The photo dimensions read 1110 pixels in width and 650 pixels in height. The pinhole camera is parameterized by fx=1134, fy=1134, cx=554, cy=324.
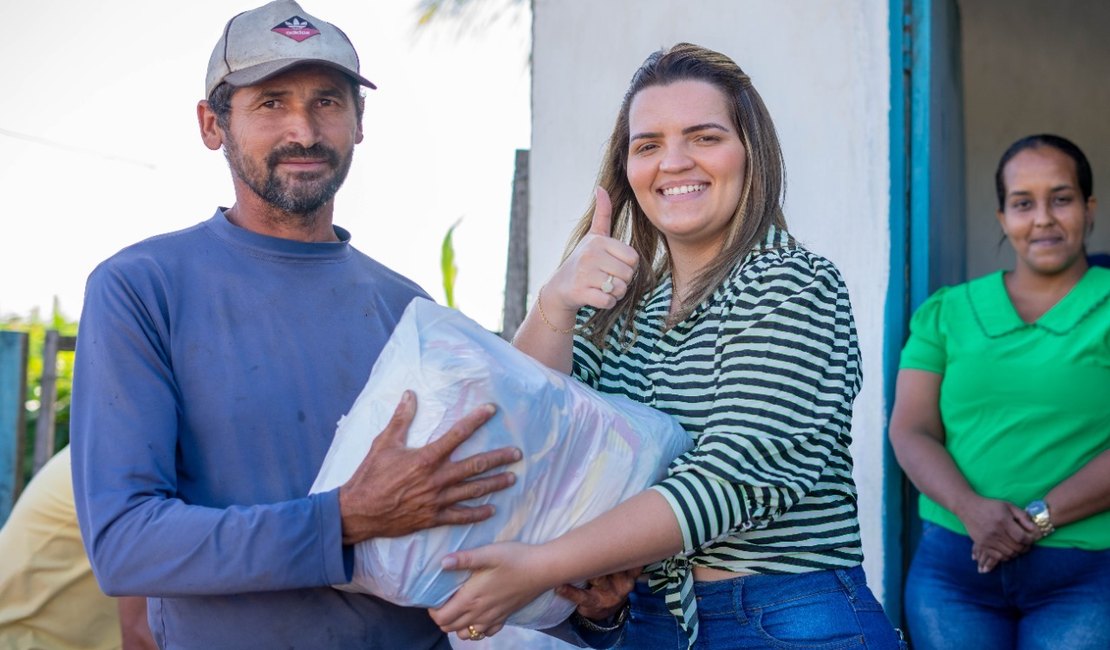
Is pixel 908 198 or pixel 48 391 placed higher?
pixel 908 198

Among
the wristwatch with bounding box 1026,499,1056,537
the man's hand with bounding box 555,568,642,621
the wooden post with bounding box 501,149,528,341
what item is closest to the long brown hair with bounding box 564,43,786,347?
the man's hand with bounding box 555,568,642,621

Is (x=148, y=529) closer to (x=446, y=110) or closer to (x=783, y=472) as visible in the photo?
(x=783, y=472)

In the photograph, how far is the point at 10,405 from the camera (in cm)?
471

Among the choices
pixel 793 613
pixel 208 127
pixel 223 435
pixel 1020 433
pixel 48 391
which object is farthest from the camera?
pixel 48 391

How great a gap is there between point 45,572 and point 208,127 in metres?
1.56

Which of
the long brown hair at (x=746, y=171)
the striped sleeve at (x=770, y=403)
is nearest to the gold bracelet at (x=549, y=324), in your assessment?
the long brown hair at (x=746, y=171)

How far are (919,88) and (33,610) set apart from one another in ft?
9.87

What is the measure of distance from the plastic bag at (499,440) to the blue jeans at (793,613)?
0.22 meters

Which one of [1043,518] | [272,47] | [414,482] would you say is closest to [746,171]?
[414,482]

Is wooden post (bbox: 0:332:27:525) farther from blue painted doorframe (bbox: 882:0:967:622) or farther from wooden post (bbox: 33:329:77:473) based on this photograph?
blue painted doorframe (bbox: 882:0:967:622)

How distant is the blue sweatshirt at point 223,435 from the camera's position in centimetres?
171

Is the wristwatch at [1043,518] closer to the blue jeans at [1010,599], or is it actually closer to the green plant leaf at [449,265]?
the blue jeans at [1010,599]

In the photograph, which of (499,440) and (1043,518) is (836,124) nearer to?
(1043,518)

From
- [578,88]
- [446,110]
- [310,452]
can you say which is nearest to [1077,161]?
[578,88]
